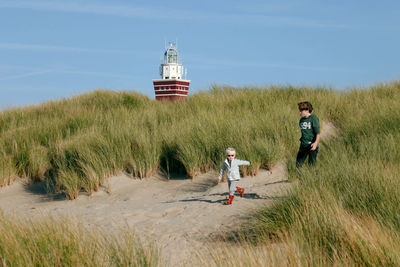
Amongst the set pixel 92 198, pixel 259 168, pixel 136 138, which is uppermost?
pixel 136 138

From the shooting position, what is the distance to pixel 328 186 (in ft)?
16.9

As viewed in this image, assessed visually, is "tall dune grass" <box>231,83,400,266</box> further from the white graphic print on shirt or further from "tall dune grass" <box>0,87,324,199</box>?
"tall dune grass" <box>0,87,324,199</box>

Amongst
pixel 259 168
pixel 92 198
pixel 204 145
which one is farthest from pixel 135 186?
pixel 259 168

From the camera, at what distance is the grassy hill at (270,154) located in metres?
3.85

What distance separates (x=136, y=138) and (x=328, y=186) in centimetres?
513

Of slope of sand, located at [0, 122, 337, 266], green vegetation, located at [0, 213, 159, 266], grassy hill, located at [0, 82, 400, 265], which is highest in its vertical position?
grassy hill, located at [0, 82, 400, 265]

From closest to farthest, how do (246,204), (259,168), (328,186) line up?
(328,186) < (246,204) < (259,168)

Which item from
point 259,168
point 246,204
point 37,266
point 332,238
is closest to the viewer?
point 37,266

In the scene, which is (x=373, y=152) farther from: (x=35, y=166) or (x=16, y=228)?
(x=35, y=166)

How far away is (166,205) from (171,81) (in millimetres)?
18471

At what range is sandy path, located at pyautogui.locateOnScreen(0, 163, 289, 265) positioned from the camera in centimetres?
529

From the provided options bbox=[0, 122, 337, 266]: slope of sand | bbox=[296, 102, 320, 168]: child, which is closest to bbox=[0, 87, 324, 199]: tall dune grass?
bbox=[0, 122, 337, 266]: slope of sand

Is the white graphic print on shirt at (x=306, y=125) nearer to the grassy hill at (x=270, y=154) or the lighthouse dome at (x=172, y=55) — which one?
the grassy hill at (x=270, y=154)

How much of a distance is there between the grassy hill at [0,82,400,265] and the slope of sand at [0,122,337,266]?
304mm
